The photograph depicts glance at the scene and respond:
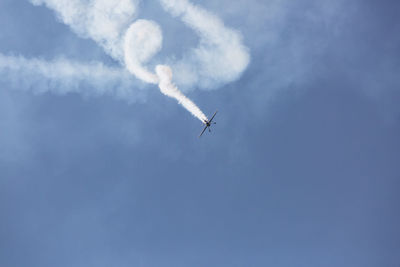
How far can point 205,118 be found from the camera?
66.5m
